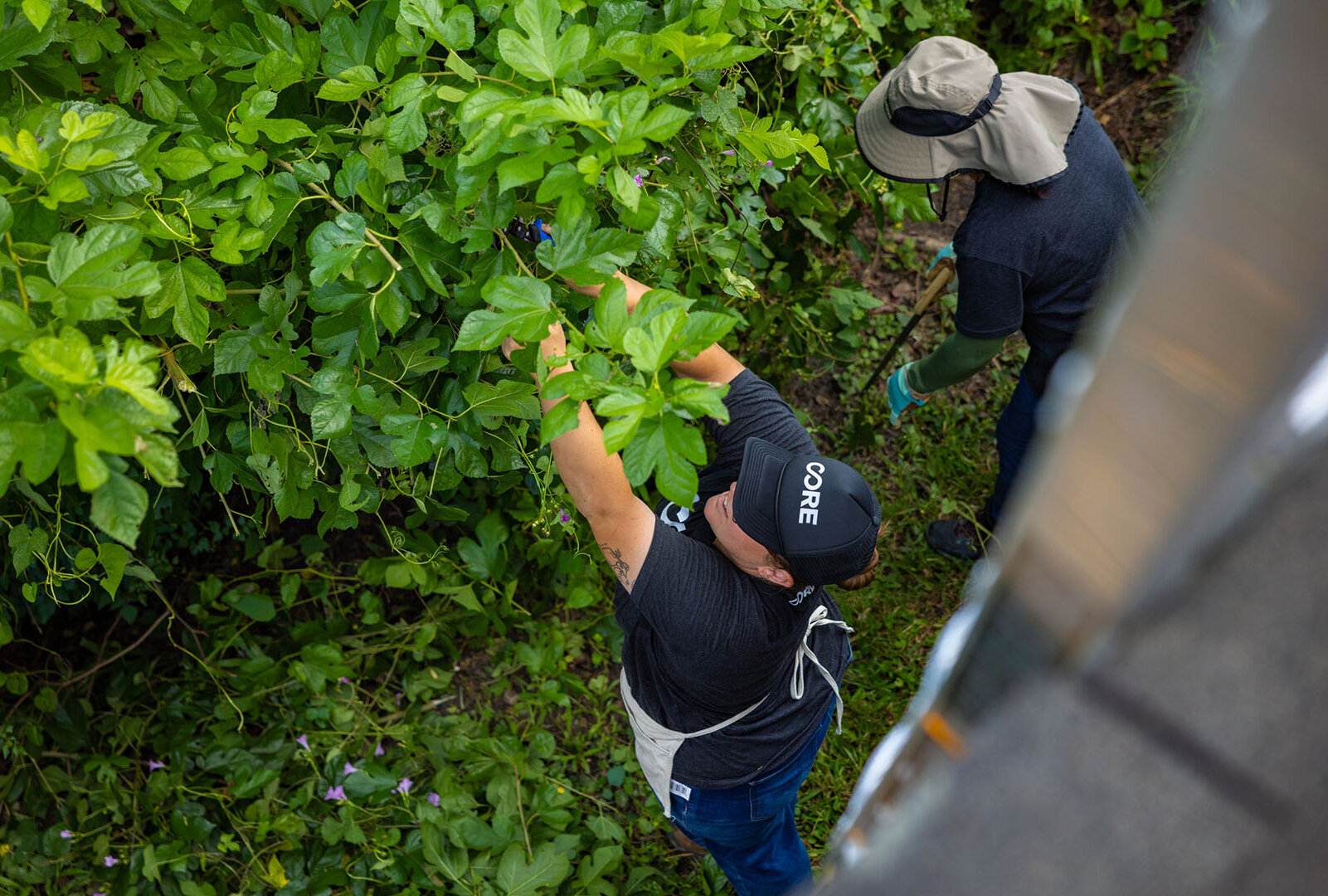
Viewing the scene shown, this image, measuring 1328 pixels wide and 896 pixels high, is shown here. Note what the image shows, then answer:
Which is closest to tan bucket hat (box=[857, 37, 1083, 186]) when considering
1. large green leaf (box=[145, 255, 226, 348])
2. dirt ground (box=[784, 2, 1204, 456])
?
dirt ground (box=[784, 2, 1204, 456])

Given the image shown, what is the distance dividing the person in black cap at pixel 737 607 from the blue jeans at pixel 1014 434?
1047 mm

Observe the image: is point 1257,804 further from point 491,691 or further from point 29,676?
point 29,676

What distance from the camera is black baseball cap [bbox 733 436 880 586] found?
176 centimetres

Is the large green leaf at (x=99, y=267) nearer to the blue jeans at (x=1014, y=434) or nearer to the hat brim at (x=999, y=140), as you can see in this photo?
the hat brim at (x=999, y=140)

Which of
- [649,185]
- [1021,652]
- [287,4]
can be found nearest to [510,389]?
[649,185]

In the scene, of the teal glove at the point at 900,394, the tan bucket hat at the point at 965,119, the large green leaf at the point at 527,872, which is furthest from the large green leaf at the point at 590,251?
the teal glove at the point at 900,394

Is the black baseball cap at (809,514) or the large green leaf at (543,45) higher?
the large green leaf at (543,45)

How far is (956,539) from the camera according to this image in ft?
11.0

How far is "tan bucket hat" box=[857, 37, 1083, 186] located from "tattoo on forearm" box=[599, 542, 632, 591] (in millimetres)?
1407

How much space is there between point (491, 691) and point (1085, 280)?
93.2 inches

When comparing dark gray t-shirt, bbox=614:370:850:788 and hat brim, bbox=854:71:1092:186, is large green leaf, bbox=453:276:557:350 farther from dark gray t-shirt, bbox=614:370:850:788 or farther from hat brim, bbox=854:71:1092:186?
hat brim, bbox=854:71:1092:186

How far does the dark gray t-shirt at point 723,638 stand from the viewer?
181 cm

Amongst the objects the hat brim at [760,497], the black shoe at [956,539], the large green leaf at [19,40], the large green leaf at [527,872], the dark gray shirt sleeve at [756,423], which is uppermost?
the large green leaf at [19,40]

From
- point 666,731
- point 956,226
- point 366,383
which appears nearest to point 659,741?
point 666,731
